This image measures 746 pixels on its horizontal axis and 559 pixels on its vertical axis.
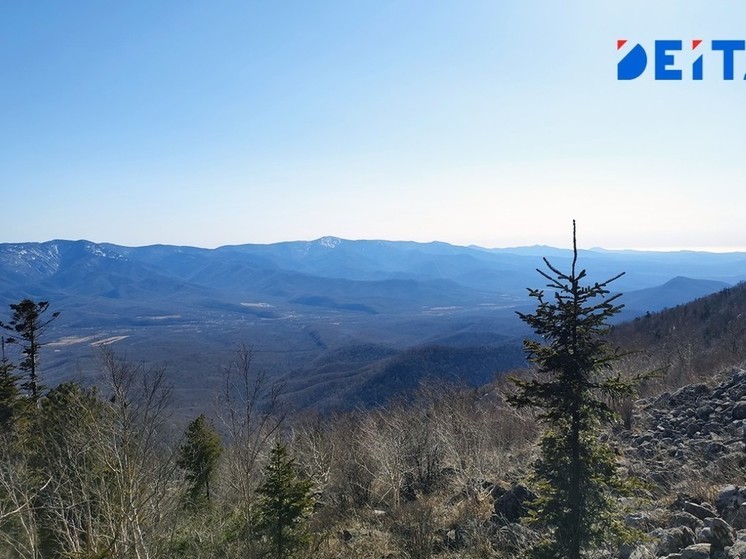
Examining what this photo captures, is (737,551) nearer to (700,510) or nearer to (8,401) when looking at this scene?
(700,510)

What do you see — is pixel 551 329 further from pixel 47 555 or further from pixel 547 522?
pixel 47 555

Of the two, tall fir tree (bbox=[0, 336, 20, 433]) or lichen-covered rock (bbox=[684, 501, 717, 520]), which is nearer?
lichen-covered rock (bbox=[684, 501, 717, 520])

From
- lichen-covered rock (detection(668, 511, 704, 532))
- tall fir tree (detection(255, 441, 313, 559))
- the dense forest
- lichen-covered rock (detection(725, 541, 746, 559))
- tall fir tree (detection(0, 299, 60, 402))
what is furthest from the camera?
tall fir tree (detection(0, 299, 60, 402))

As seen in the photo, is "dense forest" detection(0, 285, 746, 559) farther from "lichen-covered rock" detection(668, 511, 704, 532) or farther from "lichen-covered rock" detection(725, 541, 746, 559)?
"lichen-covered rock" detection(725, 541, 746, 559)

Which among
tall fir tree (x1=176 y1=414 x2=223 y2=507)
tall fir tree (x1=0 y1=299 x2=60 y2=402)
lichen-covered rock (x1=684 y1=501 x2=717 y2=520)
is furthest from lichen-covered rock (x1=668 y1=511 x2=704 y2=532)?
tall fir tree (x1=0 y1=299 x2=60 y2=402)

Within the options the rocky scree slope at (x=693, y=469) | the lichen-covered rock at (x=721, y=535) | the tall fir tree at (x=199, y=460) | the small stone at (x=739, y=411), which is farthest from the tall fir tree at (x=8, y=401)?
the small stone at (x=739, y=411)

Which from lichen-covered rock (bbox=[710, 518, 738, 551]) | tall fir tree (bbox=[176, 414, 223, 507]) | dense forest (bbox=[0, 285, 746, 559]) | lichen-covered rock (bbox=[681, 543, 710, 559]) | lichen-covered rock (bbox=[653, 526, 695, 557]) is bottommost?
tall fir tree (bbox=[176, 414, 223, 507])

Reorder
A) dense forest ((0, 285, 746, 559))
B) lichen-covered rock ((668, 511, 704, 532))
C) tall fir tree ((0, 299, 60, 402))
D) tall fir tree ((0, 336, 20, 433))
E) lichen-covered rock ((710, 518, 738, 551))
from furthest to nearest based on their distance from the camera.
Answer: tall fir tree ((0, 299, 60, 402)), tall fir tree ((0, 336, 20, 433)), dense forest ((0, 285, 746, 559)), lichen-covered rock ((668, 511, 704, 532)), lichen-covered rock ((710, 518, 738, 551))
